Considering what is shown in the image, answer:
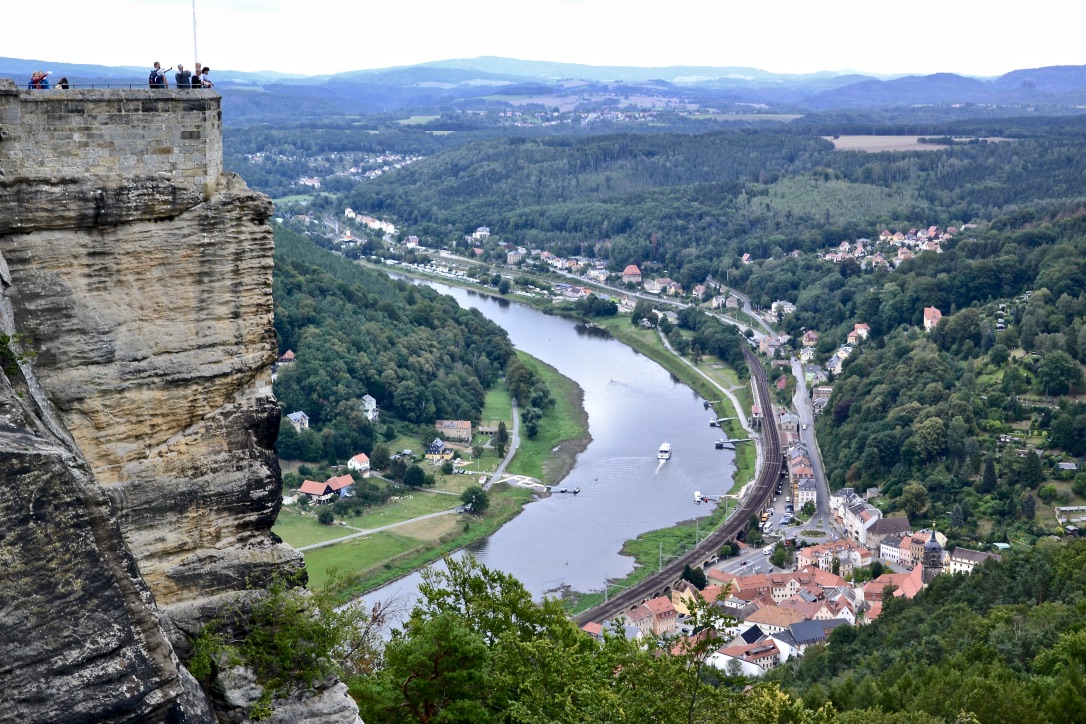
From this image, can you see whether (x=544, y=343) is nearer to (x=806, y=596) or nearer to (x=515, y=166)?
(x=806, y=596)

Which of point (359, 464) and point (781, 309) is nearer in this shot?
point (359, 464)

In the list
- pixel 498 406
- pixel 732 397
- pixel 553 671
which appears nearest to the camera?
pixel 553 671

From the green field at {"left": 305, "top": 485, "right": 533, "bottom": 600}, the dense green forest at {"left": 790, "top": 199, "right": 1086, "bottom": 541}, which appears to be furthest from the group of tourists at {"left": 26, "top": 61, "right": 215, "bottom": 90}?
the dense green forest at {"left": 790, "top": 199, "right": 1086, "bottom": 541}

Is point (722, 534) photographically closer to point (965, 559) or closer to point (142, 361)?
point (965, 559)

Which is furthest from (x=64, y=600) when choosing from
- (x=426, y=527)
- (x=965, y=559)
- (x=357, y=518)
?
(x=357, y=518)

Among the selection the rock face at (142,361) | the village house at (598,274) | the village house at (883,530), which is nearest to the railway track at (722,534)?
the village house at (883,530)
